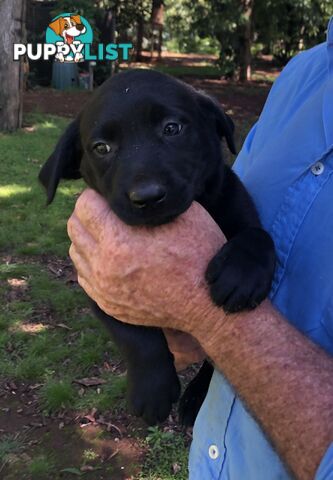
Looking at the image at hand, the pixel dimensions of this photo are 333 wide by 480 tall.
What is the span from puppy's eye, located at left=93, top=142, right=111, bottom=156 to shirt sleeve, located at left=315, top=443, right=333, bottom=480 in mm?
1015

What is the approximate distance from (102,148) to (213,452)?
0.87 m

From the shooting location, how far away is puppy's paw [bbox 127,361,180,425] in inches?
70.4

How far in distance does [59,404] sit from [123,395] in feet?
1.10

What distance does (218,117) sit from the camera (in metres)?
2.00

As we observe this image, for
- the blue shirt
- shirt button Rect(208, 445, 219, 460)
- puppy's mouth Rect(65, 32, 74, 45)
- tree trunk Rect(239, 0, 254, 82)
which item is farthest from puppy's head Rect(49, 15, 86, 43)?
shirt button Rect(208, 445, 219, 460)

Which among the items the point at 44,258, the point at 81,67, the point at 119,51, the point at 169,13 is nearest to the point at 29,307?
the point at 44,258

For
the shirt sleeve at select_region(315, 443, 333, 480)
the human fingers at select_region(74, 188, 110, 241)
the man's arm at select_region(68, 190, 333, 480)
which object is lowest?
the shirt sleeve at select_region(315, 443, 333, 480)

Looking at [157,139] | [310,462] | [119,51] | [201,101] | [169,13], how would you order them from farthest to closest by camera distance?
→ [169,13]
[119,51]
[201,101]
[157,139]
[310,462]

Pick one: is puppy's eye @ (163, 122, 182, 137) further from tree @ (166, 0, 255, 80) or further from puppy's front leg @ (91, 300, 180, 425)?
tree @ (166, 0, 255, 80)

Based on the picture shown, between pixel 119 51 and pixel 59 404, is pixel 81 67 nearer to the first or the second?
pixel 119 51

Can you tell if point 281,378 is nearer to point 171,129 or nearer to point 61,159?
point 171,129

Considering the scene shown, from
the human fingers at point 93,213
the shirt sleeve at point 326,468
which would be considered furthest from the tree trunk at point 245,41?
the shirt sleeve at point 326,468

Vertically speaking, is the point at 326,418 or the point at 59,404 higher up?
the point at 326,418

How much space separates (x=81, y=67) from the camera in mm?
13164
